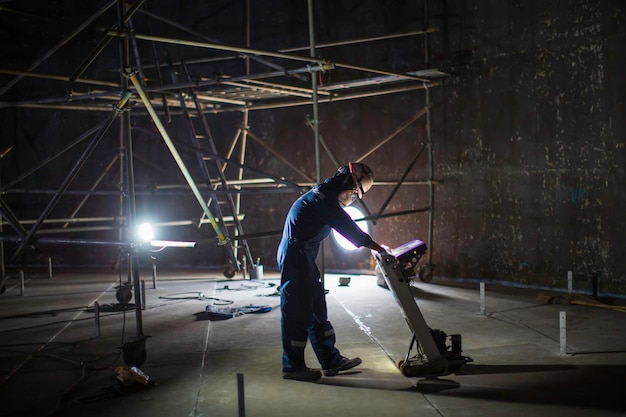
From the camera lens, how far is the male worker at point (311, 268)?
19.5 ft

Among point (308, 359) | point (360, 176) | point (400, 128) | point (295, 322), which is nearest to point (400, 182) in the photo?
point (400, 128)

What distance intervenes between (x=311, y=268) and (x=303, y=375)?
1.03 metres

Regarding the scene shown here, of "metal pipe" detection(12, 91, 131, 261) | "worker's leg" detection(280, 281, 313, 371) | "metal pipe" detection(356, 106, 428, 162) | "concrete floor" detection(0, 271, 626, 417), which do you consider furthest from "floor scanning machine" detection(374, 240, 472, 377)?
"metal pipe" detection(356, 106, 428, 162)

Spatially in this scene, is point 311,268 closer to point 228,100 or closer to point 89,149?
point 89,149

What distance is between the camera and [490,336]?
24.1ft

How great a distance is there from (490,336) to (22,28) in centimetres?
1305

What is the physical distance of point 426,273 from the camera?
11.3 meters

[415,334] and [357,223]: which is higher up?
[357,223]

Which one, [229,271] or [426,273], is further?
[229,271]

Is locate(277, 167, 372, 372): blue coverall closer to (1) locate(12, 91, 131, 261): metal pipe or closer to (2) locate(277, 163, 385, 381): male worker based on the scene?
(2) locate(277, 163, 385, 381): male worker

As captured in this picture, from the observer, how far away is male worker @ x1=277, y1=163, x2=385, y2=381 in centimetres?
595

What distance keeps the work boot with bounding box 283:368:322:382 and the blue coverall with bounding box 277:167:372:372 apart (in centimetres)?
4

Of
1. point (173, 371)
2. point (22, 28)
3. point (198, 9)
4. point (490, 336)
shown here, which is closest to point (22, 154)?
point (22, 28)

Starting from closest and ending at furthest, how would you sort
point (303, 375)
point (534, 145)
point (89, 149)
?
point (303, 375) < point (89, 149) < point (534, 145)
